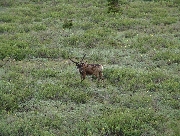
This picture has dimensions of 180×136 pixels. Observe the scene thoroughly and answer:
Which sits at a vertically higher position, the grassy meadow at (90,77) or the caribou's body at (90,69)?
the caribou's body at (90,69)

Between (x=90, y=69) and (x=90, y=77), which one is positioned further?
(x=90, y=77)

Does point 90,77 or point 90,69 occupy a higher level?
point 90,69

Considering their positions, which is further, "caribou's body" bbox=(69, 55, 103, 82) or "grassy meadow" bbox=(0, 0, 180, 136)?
"caribou's body" bbox=(69, 55, 103, 82)

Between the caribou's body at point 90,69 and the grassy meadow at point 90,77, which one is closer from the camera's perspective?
the grassy meadow at point 90,77

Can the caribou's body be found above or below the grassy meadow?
above

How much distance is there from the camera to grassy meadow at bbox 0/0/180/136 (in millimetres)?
10695

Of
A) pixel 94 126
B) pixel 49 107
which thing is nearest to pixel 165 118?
pixel 94 126

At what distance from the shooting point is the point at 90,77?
581 inches

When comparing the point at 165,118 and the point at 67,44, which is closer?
the point at 165,118

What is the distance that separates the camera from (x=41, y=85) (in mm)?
13508

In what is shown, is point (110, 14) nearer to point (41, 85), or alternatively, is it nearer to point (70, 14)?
point (70, 14)

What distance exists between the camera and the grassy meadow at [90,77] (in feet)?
35.1

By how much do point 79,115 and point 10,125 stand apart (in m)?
2.25

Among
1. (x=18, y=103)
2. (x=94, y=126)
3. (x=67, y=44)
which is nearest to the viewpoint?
(x=94, y=126)
